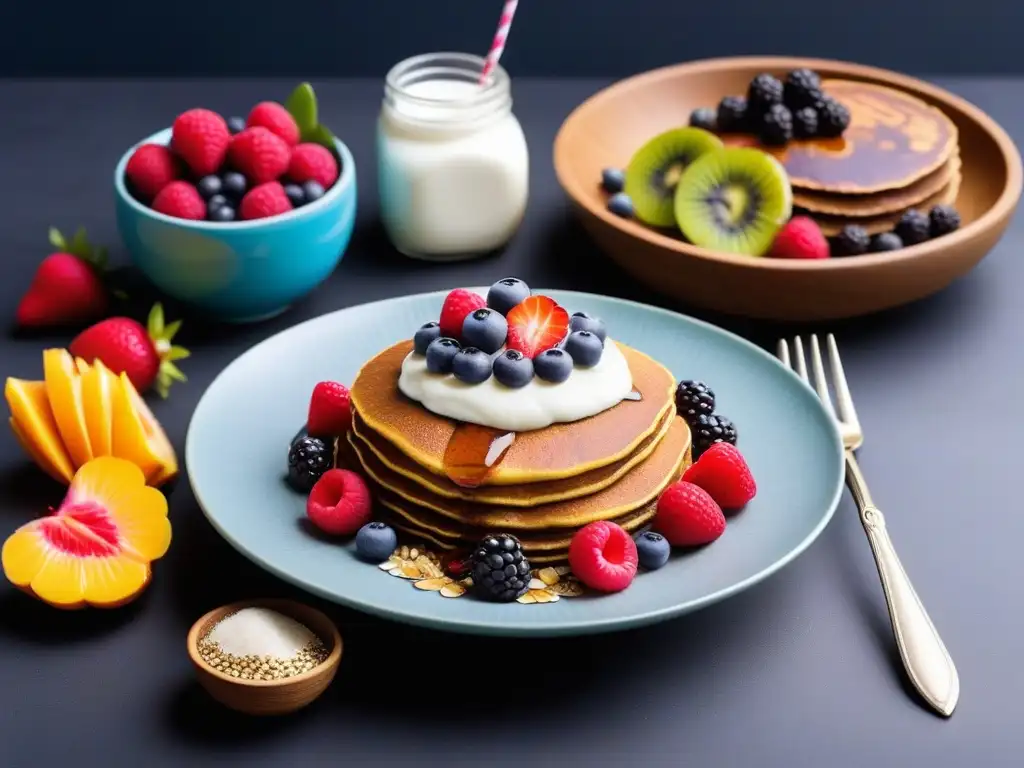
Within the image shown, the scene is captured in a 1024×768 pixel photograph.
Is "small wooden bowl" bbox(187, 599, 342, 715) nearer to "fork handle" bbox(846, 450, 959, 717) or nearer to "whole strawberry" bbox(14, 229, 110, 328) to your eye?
"fork handle" bbox(846, 450, 959, 717)

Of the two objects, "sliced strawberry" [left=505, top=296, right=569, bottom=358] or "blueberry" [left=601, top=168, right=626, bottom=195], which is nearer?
"sliced strawberry" [left=505, top=296, right=569, bottom=358]

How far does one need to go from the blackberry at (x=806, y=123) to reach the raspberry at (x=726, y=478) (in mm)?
943

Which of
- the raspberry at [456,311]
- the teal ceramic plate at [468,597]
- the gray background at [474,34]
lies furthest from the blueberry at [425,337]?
the gray background at [474,34]

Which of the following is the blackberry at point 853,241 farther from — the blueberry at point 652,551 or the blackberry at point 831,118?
the blueberry at point 652,551

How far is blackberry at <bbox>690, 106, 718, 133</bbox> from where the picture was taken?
251cm

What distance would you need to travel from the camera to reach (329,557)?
155 centimetres

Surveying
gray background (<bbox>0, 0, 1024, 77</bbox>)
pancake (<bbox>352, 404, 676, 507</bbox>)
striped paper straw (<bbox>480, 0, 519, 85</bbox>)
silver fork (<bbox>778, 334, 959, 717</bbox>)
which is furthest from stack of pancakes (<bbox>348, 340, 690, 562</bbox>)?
gray background (<bbox>0, 0, 1024, 77</bbox>)

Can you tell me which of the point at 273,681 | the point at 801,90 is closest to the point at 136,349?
the point at 273,681

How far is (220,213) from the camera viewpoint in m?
2.07

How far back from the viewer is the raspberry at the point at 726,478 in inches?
64.4

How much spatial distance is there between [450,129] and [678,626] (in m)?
1.09

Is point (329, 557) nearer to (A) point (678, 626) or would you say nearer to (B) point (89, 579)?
(B) point (89, 579)

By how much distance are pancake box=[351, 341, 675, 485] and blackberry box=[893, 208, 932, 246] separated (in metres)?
0.71

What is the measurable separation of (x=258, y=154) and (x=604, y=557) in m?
0.96
